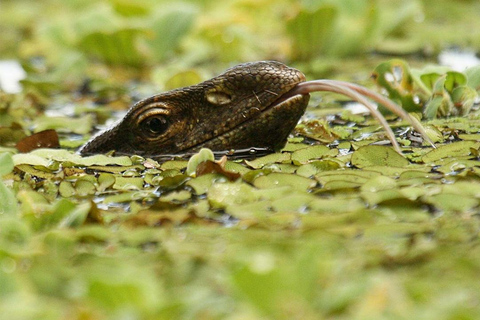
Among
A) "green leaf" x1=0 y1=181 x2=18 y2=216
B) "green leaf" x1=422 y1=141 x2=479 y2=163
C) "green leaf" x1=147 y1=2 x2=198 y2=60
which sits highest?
"green leaf" x1=147 y1=2 x2=198 y2=60

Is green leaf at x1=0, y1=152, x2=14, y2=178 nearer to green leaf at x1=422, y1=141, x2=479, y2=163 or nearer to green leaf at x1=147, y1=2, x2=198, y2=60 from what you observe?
green leaf at x1=422, y1=141, x2=479, y2=163

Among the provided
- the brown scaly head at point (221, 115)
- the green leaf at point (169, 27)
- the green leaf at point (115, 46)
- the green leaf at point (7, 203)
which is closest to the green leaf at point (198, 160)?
the brown scaly head at point (221, 115)

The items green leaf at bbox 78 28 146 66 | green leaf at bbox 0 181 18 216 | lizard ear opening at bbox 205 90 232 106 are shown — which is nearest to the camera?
green leaf at bbox 0 181 18 216

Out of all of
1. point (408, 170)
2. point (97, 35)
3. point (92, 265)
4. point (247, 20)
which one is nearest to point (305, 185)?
point (408, 170)

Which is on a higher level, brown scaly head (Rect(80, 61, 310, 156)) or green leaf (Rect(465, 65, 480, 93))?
brown scaly head (Rect(80, 61, 310, 156))

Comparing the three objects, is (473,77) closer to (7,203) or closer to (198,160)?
(198,160)

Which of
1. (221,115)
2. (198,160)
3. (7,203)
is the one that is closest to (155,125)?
(221,115)

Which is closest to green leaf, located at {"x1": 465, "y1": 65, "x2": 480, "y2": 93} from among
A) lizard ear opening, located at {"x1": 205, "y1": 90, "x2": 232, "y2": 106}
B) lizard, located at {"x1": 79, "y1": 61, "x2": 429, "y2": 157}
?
lizard, located at {"x1": 79, "y1": 61, "x2": 429, "y2": 157}

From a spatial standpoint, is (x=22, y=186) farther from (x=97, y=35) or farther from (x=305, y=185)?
(x=97, y=35)
